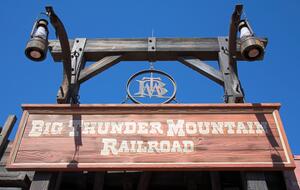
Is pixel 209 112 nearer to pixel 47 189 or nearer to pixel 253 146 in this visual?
pixel 253 146

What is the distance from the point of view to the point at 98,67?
546cm

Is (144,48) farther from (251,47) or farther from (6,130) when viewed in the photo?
(6,130)

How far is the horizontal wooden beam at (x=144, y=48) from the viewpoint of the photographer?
5.66 metres

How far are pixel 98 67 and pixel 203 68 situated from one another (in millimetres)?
1600

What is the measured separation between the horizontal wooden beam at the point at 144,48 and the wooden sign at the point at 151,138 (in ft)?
4.82

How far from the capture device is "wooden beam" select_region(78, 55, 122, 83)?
532 cm

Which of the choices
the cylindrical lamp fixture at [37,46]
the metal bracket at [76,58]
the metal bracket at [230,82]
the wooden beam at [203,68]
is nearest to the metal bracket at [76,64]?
the metal bracket at [76,58]

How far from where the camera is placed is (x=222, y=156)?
3.99m

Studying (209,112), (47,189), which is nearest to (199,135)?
(209,112)

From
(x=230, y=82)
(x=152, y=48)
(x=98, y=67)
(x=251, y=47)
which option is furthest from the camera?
(x=152, y=48)

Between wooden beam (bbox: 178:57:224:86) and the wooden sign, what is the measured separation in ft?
3.00

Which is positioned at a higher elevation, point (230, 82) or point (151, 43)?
point (151, 43)

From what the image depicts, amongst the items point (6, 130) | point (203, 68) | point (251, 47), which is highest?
point (203, 68)

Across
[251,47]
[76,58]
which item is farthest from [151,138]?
[76,58]
